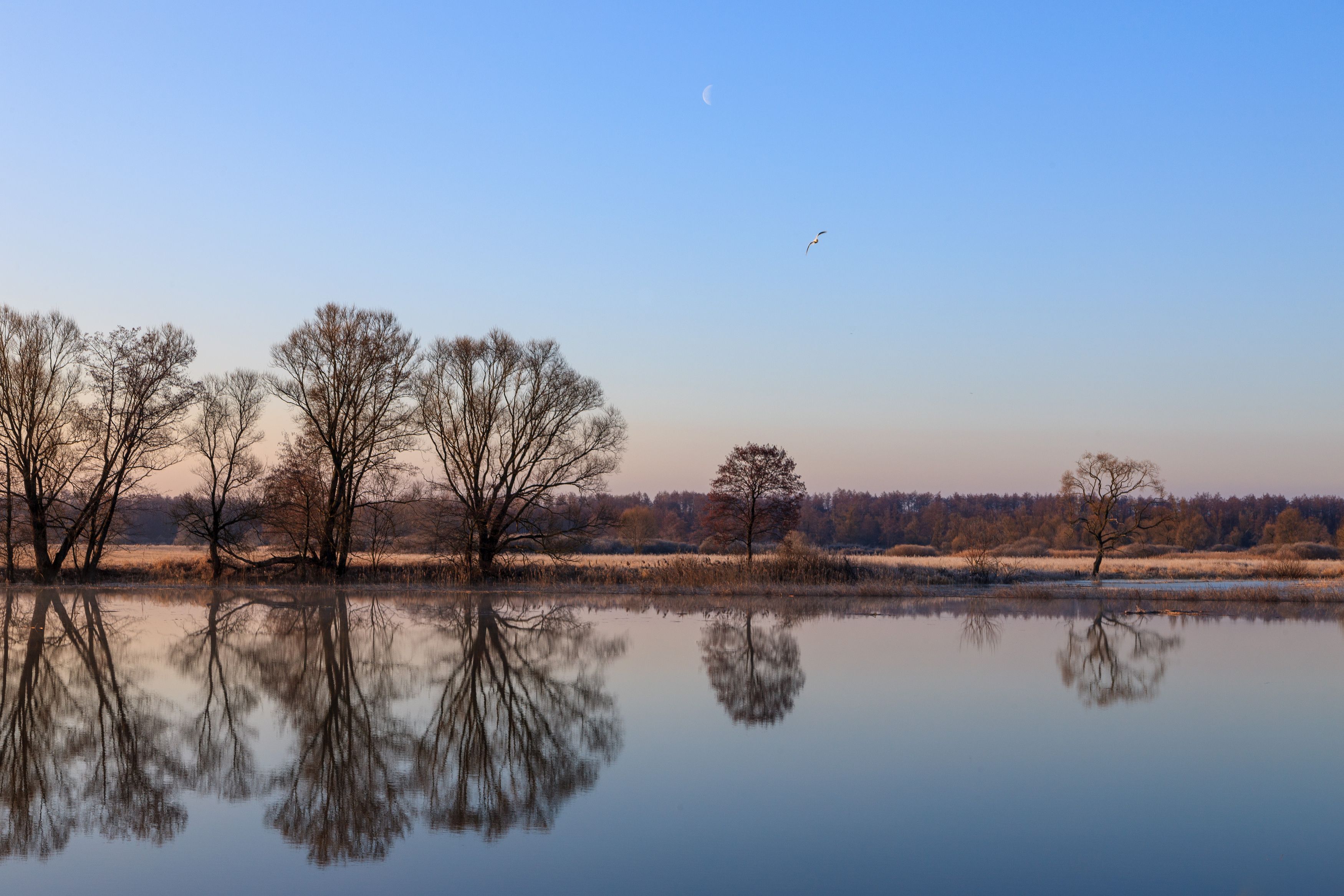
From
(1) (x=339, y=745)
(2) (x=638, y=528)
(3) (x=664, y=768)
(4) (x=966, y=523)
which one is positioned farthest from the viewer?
(4) (x=966, y=523)

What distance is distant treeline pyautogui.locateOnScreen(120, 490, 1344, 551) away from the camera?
95625 mm

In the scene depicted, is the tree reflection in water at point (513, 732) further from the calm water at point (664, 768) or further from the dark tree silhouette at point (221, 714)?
the dark tree silhouette at point (221, 714)

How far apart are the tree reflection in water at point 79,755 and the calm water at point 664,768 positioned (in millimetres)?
48

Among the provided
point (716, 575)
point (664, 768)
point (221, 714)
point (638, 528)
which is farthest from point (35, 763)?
point (638, 528)

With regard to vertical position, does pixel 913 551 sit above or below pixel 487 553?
below

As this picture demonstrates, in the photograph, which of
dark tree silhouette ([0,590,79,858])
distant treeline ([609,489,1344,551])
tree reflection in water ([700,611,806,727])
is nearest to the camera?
dark tree silhouette ([0,590,79,858])

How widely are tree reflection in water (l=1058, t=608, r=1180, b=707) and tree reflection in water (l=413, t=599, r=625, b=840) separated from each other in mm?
7296

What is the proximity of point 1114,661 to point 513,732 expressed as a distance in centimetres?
1180

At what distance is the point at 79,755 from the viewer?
9.98 m

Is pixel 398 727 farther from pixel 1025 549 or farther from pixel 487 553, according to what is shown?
pixel 1025 549

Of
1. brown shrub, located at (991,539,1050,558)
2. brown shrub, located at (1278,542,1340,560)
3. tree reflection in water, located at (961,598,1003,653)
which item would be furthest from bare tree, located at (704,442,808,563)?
brown shrub, located at (1278,542,1340,560)

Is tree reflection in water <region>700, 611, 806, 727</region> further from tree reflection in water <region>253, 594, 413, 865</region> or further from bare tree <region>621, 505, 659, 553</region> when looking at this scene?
bare tree <region>621, 505, 659, 553</region>

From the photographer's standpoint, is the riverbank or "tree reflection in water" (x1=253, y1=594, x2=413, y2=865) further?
the riverbank

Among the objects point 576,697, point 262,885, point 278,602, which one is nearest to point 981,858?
point 262,885
